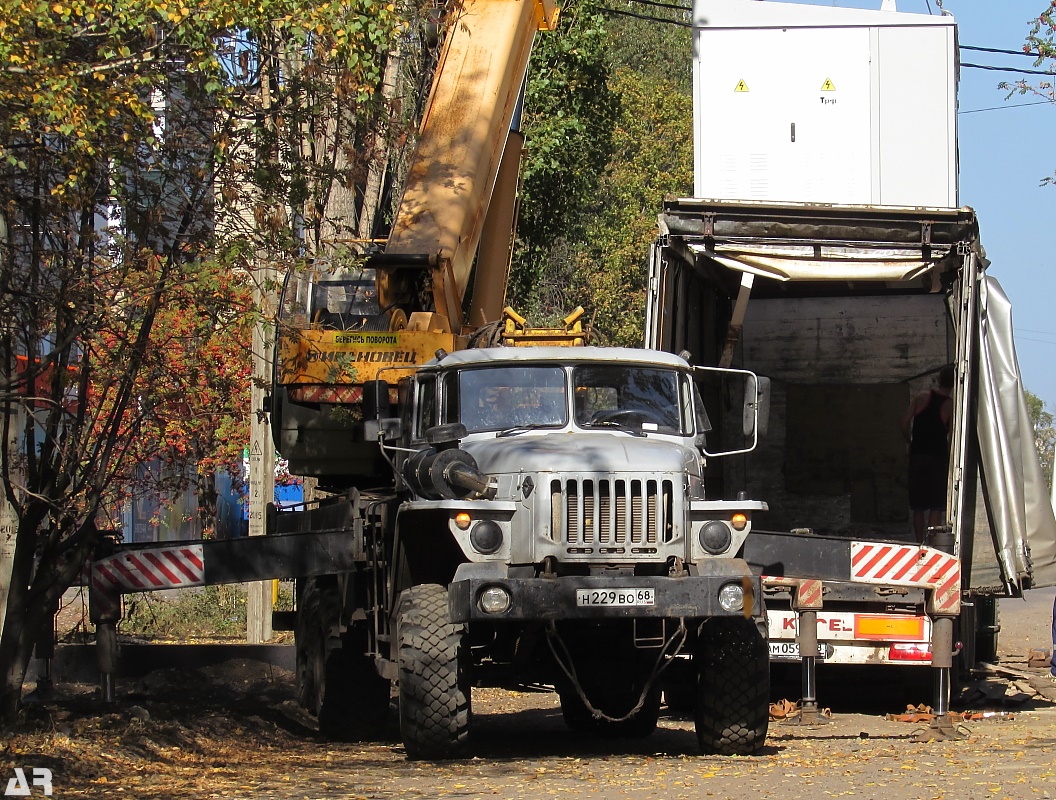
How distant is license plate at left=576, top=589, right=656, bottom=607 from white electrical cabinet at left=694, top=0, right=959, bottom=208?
6.89 metres

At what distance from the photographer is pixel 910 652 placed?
12.1 meters

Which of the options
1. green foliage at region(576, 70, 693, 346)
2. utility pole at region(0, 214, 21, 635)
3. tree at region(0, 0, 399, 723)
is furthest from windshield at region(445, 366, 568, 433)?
green foliage at region(576, 70, 693, 346)

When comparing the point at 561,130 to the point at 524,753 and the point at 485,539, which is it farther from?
the point at 485,539

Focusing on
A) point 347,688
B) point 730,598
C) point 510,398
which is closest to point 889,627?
point 730,598

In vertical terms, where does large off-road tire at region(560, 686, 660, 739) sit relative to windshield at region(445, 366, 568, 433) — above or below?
below

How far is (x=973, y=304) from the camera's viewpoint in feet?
43.5

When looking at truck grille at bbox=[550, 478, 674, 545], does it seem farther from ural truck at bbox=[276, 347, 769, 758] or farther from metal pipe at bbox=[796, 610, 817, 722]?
metal pipe at bbox=[796, 610, 817, 722]

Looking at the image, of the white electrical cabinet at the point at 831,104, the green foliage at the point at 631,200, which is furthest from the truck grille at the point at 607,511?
the green foliage at the point at 631,200

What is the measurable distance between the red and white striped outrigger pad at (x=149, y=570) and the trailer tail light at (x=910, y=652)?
5.27 metres

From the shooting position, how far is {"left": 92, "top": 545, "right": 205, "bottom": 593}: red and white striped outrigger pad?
459 inches

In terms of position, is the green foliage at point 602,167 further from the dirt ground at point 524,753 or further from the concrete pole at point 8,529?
the concrete pole at point 8,529

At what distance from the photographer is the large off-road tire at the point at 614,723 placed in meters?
11.2

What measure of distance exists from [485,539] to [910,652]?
13.7 feet

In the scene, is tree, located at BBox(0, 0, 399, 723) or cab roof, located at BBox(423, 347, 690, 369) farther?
cab roof, located at BBox(423, 347, 690, 369)
